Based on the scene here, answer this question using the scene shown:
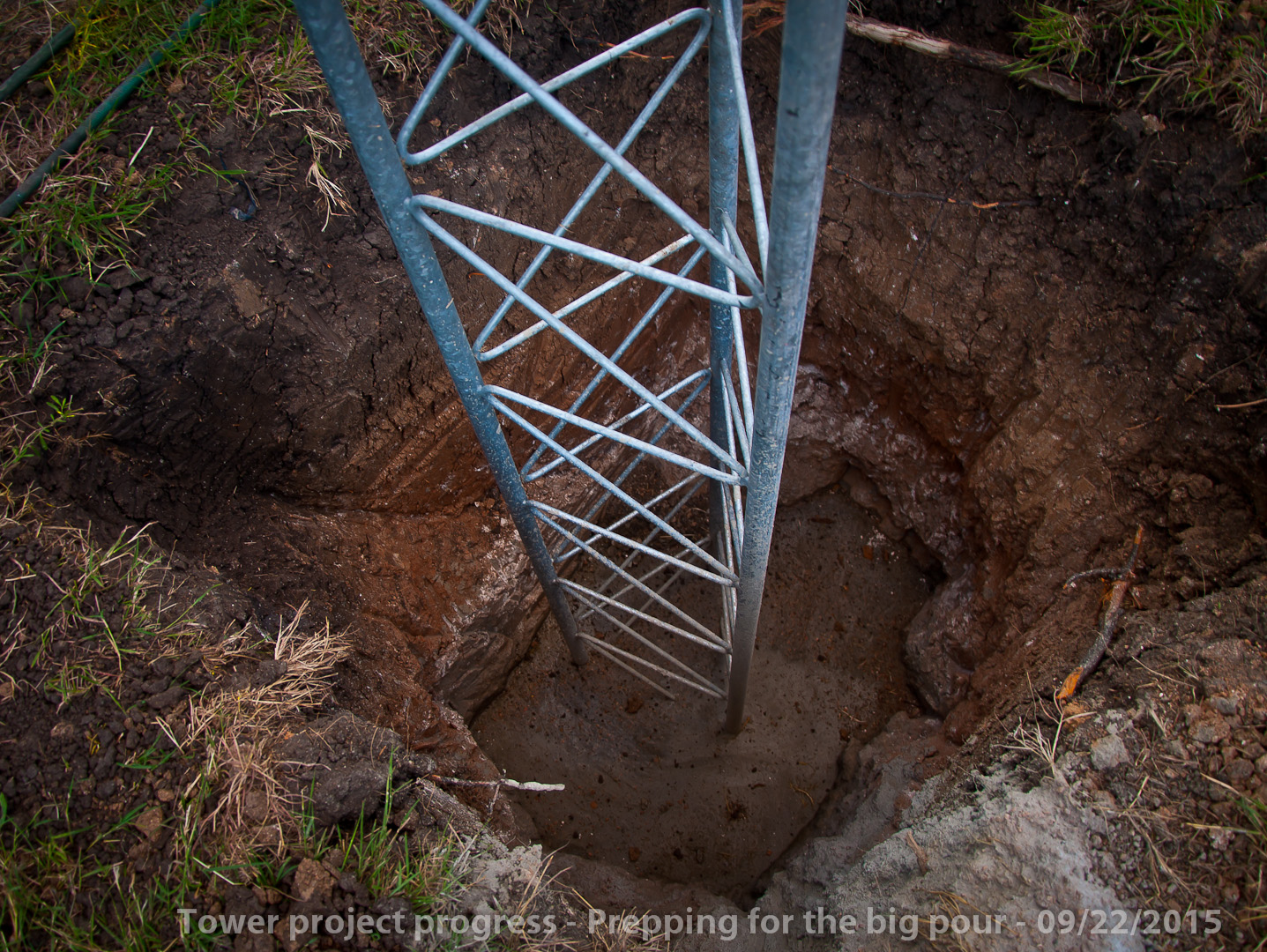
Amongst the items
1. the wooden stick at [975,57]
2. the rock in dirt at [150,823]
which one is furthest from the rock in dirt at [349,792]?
the wooden stick at [975,57]

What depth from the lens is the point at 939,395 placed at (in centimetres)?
386

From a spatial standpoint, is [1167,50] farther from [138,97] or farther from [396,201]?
[138,97]

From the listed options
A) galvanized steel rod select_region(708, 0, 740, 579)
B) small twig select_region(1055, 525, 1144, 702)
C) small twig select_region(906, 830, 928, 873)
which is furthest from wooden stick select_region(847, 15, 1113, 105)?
small twig select_region(906, 830, 928, 873)

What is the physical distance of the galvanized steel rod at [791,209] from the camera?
1097mm

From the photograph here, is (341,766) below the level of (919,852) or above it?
above

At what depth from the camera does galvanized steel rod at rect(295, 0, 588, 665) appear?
1.37 m

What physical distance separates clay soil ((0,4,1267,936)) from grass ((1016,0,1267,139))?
11 cm

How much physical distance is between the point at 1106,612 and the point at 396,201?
3002mm

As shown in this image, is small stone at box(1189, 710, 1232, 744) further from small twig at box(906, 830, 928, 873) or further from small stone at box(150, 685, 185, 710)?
small stone at box(150, 685, 185, 710)

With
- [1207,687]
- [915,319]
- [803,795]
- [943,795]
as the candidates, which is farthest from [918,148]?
[803,795]

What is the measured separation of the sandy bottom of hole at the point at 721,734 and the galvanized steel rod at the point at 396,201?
200 cm

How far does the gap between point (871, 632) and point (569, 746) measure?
2075 millimetres

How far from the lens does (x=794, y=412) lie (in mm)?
4461

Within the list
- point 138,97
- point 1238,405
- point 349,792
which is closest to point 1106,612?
point 1238,405
